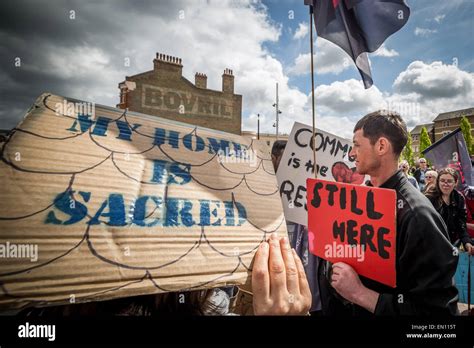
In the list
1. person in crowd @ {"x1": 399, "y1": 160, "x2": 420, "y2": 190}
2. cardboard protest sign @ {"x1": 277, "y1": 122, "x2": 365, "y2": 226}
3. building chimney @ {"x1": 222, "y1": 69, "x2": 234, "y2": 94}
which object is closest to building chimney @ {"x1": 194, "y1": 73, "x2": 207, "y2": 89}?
building chimney @ {"x1": 222, "y1": 69, "x2": 234, "y2": 94}

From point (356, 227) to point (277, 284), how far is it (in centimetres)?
53

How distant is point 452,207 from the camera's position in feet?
9.37

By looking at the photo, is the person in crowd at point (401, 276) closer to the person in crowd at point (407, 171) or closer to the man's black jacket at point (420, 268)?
the man's black jacket at point (420, 268)

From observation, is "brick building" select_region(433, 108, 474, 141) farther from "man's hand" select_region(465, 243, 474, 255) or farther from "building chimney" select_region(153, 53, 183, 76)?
"man's hand" select_region(465, 243, 474, 255)

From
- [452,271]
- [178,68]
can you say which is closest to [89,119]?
[452,271]

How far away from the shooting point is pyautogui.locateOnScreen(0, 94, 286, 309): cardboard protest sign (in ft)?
2.35

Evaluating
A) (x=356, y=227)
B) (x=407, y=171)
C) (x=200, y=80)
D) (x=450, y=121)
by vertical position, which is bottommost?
(x=356, y=227)

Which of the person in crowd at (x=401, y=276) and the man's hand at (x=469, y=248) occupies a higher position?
the person in crowd at (x=401, y=276)

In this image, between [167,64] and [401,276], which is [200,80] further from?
[401,276]

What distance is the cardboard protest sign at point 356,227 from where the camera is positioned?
1122 millimetres

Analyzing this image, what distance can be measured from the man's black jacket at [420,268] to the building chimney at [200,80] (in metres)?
20.1

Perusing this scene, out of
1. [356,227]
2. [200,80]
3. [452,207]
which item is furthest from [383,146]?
[200,80]

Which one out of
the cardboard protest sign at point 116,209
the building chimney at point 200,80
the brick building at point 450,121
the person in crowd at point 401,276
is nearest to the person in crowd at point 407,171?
the person in crowd at point 401,276

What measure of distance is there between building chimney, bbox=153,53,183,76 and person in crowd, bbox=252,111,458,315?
19405mm
